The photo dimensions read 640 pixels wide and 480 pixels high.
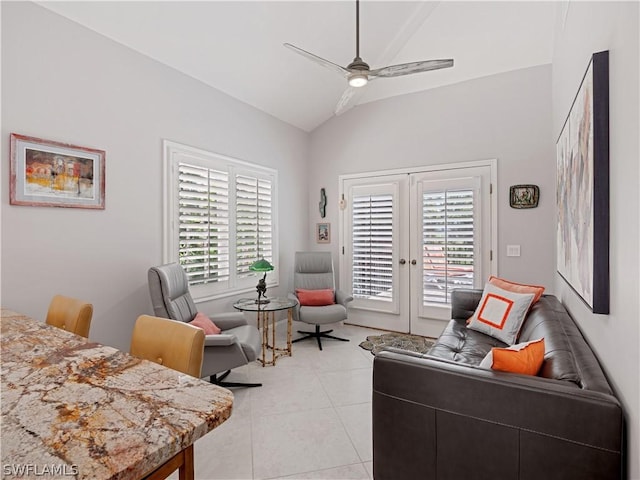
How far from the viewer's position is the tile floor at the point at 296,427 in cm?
196

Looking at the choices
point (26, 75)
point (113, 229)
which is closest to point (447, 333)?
point (113, 229)

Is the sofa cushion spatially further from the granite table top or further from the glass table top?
the granite table top

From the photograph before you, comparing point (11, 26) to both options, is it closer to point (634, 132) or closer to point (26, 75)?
point (26, 75)

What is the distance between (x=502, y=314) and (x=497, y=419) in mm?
Result: 1539

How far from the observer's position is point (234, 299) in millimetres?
4055

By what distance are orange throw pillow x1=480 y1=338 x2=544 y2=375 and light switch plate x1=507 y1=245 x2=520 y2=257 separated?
274 centimetres

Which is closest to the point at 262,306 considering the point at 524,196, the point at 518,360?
the point at 518,360

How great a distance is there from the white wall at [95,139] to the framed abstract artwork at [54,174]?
0.18 ft

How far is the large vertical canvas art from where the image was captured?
1.29 metres

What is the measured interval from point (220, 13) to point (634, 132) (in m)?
3.00

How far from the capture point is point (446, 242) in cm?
427

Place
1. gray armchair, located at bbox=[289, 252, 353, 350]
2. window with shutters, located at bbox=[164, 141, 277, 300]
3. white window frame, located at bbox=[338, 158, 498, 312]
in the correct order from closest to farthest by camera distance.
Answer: window with shutters, located at bbox=[164, 141, 277, 300], white window frame, located at bbox=[338, 158, 498, 312], gray armchair, located at bbox=[289, 252, 353, 350]

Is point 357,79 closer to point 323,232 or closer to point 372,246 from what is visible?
point 372,246

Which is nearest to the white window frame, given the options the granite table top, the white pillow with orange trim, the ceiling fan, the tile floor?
the white pillow with orange trim
